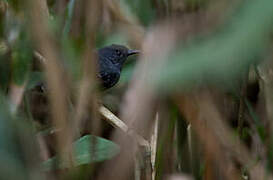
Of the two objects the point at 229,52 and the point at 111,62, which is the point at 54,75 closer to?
the point at 229,52

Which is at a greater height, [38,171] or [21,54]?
[21,54]

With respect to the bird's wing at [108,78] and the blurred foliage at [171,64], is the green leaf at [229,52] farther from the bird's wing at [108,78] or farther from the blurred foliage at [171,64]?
the bird's wing at [108,78]

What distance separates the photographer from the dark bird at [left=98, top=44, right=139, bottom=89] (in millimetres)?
3316

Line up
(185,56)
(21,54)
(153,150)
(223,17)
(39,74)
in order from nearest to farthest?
(185,56) → (223,17) → (21,54) → (153,150) → (39,74)

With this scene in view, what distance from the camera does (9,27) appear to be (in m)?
1.95

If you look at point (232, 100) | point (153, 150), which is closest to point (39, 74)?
point (153, 150)

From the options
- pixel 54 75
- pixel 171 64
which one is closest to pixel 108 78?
pixel 54 75

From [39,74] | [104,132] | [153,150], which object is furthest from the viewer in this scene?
[104,132]

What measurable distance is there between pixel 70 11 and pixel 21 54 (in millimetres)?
560

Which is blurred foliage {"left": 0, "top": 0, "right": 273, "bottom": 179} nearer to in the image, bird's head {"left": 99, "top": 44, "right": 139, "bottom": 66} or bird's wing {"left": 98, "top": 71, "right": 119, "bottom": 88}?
bird's wing {"left": 98, "top": 71, "right": 119, "bottom": 88}

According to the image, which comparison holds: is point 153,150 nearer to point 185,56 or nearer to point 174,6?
point 174,6

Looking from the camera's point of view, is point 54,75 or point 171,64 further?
point 54,75

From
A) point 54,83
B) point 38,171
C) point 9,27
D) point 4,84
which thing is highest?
point 9,27

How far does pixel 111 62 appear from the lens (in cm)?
360
